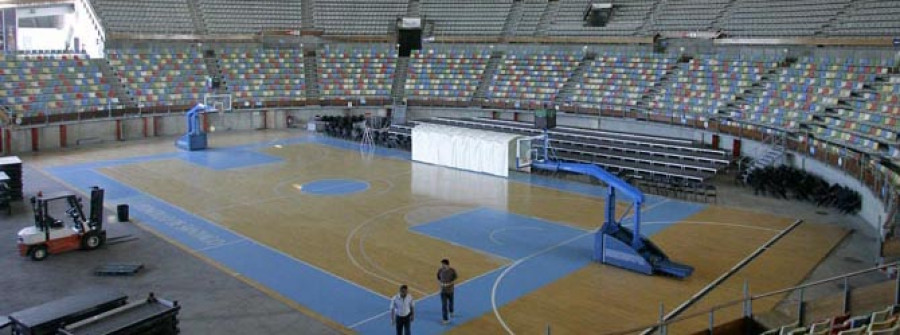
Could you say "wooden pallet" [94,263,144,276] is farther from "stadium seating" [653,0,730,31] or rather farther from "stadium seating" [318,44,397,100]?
"stadium seating" [653,0,730,31]

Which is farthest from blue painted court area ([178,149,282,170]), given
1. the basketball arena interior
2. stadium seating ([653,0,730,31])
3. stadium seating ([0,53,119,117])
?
stadium seating ([653,0,730,31])

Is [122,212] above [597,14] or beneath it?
beneath

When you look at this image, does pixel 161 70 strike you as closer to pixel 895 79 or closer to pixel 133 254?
pixel 133 254

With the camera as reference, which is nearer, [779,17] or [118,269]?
[118,269]

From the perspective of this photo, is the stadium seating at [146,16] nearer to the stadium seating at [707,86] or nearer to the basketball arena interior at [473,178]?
the basketball arena interior at [473,178]

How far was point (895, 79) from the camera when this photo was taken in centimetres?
3153

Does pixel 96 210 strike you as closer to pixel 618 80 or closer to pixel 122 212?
pixel 122 212

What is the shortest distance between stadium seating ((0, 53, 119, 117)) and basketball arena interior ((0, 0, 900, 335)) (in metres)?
0.15

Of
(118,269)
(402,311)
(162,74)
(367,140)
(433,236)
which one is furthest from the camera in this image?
(162,74)

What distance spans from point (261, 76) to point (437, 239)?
97.7 feet

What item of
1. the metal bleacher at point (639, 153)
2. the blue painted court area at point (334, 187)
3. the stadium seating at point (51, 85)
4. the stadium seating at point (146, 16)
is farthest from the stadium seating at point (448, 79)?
the blue painted court area at point (334, 187)

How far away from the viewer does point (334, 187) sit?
2852 cm

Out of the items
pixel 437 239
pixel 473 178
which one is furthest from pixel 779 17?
pixel 437 239

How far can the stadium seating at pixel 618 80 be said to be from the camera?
41719 mm
